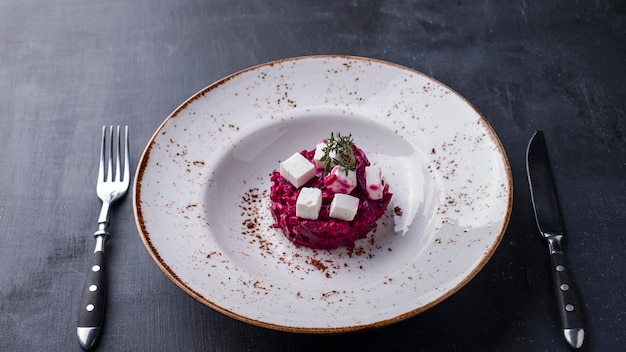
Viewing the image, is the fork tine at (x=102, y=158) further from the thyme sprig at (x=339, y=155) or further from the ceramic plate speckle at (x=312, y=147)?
the thyme sprig at (x=339, y=155)

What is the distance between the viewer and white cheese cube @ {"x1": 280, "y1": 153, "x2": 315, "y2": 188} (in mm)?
2699

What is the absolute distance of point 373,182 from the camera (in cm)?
267

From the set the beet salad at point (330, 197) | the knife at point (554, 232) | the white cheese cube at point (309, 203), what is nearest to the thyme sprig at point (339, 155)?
the beet salad at point (330, 197)

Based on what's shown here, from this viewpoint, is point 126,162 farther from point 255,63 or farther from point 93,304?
point 255,63

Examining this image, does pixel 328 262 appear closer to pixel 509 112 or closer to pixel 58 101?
pixel 509 112

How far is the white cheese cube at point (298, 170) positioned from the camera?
106 inches

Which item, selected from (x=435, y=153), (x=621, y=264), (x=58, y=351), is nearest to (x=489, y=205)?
(x=435, y=153)

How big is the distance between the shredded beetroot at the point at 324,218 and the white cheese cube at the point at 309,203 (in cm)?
3

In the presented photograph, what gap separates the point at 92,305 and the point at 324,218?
0.94 m

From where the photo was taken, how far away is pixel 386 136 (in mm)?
3102

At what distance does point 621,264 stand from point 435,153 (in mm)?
866

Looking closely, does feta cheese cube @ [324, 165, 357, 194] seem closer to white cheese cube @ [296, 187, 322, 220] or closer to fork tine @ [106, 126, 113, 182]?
white cheese cube @ [296, 187, 322, 220]

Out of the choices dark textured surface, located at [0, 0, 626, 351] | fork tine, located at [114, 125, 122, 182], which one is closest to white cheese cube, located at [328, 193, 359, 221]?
dark textured surface, located at [0, 0, 626, 351]

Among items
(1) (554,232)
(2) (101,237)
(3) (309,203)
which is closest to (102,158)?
(2) (101,237)
